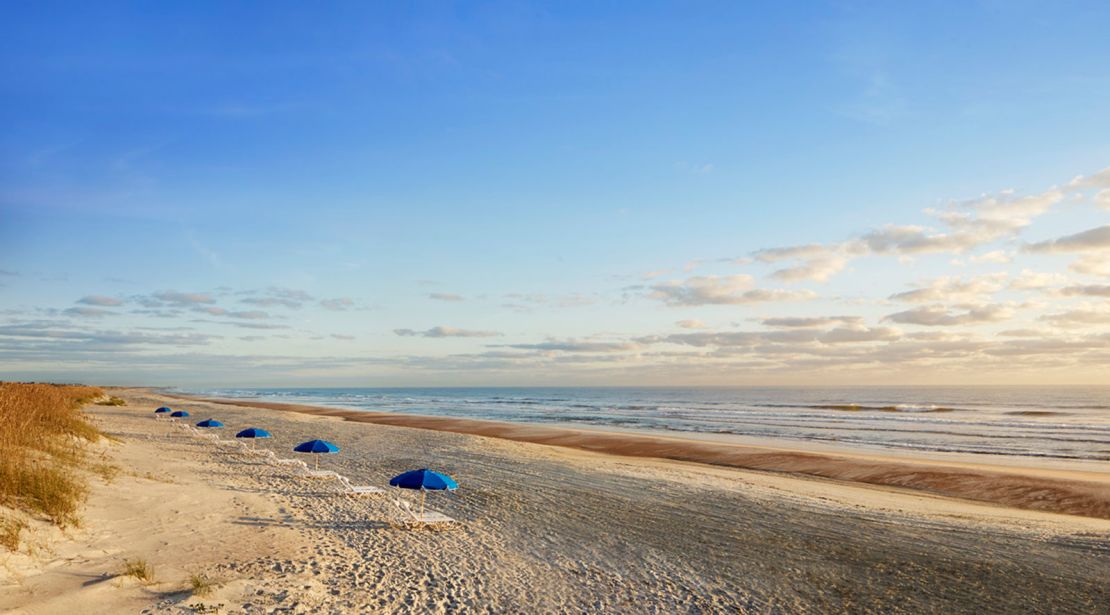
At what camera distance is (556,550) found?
12.6 meters

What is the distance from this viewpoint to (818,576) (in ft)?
38.0

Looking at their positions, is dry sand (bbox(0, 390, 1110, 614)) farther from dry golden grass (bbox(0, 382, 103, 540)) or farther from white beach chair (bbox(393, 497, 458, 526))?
dry golden grass (bbox(0, 382, 103, 540))

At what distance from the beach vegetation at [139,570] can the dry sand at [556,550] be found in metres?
0.15

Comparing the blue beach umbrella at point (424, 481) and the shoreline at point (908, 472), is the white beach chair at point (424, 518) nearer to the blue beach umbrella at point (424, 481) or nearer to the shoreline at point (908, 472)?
the blue beach umbrella at point (424, 481)

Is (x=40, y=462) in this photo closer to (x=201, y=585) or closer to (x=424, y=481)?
(x=201, y=585)

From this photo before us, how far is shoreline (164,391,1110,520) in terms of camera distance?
21344mm

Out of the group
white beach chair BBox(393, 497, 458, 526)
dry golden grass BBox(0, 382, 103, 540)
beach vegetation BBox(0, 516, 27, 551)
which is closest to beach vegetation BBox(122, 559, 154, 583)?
beach vegetation BBox(0, 516, 27, 551)

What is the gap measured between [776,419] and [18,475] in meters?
56.9

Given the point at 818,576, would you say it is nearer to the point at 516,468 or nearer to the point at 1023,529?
the point at 1023,529

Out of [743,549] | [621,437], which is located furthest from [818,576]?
[621,437]

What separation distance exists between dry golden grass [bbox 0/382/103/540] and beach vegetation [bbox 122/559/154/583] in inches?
70.2

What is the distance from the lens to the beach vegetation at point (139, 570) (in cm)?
848

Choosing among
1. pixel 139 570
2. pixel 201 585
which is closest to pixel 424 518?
pixel 201 585

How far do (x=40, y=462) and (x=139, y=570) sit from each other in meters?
5.60
